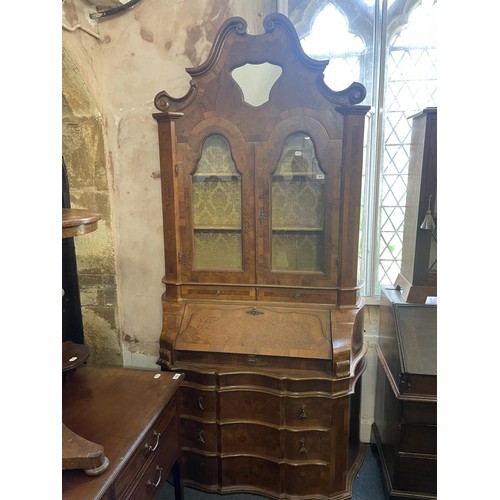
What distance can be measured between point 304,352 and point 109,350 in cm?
125

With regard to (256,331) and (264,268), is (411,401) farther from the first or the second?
(264,268)

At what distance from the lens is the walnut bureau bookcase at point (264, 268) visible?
1714 millimetres

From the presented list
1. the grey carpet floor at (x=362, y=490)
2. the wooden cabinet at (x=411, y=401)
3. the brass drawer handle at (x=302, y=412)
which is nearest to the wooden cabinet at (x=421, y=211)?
the wooden cabinet at (x=411, y=401)

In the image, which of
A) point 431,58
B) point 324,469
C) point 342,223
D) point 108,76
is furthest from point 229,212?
point 431,58

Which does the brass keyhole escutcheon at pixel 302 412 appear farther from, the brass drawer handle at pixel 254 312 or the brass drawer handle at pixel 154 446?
the brass drawer handle at pixel 154 446

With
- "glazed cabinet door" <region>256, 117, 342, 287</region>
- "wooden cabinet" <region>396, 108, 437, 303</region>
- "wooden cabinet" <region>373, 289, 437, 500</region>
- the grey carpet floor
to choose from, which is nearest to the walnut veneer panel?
"glazed cabinet door" <region>256, 117, 342, 287</region>

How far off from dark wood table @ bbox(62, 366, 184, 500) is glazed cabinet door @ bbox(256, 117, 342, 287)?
2.43ft

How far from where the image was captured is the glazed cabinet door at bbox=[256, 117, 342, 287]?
1740 mm

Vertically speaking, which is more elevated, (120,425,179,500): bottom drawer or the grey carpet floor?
(120,425,179,500): bottom drawer

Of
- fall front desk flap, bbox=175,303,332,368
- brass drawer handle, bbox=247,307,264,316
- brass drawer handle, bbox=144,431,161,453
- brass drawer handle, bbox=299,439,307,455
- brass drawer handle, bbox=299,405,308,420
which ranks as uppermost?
brass drawer handle, bbox=247,307,264,316

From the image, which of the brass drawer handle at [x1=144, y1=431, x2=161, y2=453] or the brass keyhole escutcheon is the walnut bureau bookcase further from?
the brass drawer handle at [x1=144, y1=431, x2=161, y2=453]

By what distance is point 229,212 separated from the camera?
1.91 metres

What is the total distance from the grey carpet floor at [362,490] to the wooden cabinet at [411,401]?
15 centimetres
